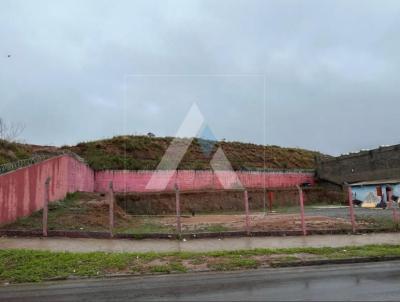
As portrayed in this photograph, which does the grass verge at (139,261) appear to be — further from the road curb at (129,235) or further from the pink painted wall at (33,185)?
the pink painted wall at (33,185)

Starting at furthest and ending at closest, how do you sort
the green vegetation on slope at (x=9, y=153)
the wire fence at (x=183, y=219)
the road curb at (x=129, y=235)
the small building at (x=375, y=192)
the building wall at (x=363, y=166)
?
the building wall at (x=363, y=166) → the small building at (x=375, y=192) → the green vegetation on slope at (x=9, y=153) → the wire fence at (x=183, y=219) → the road curb at (x=129, y=235)

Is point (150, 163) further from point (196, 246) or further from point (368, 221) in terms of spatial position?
point (196, 246)

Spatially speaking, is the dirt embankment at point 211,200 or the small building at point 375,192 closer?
the dirt embankment at point 211,200

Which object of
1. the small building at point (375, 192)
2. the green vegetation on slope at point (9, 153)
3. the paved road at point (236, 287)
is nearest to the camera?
the paved road at point (236, 287)

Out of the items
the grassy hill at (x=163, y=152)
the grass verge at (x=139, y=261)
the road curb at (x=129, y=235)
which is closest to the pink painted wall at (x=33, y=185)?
the road curb at (x=129, y=235)

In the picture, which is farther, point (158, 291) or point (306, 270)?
point (306, 270)

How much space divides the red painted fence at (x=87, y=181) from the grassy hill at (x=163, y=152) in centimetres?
121

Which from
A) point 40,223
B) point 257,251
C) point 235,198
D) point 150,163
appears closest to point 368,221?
point 257,251

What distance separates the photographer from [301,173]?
153ft

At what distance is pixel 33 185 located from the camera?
61.5 feet

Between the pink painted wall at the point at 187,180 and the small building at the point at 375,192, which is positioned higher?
the pink painted wall at the point at 187,180

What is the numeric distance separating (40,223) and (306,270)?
10.5 metres

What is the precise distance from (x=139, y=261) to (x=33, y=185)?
915 cm

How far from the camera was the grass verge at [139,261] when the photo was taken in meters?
10.3
